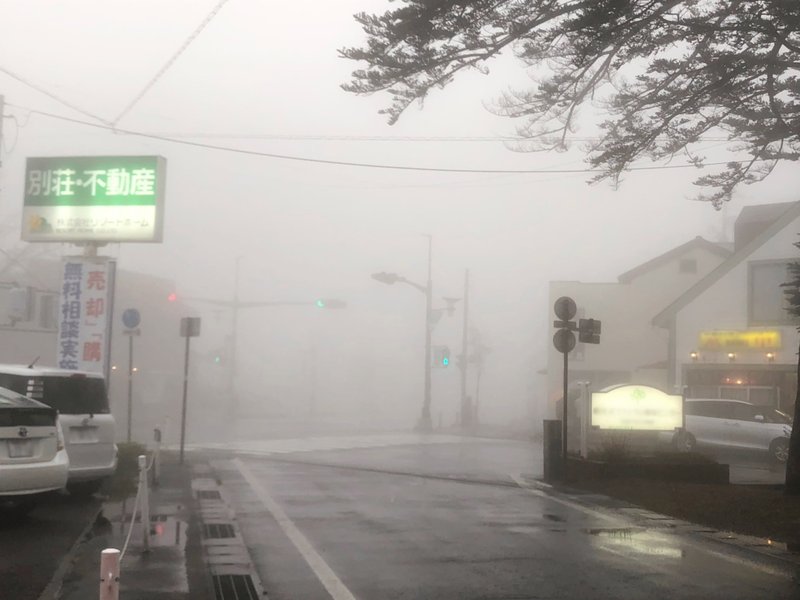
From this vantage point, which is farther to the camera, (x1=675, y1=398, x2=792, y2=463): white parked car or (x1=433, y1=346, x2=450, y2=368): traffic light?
(x1=433, y1=346, x2=450, y2=368): traffic light

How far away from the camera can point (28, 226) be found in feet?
78.6

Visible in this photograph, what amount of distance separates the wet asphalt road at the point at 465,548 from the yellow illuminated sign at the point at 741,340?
1806cm

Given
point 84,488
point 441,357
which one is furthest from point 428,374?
point 84,488

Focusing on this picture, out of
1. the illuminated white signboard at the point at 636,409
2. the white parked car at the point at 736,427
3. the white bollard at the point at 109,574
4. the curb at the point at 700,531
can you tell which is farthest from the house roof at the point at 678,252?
the white bollard at the point at 109,574

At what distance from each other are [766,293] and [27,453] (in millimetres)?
26892

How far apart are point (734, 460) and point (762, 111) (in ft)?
45.9

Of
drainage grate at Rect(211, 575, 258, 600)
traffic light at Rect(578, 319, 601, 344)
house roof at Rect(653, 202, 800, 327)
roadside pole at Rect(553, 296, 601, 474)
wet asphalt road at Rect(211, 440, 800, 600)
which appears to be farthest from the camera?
house roof at Rect(653, 202, 800, 327)

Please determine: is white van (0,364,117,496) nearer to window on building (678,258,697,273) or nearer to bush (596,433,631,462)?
bush (596,433,631,462)

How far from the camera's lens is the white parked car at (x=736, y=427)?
23.9 m

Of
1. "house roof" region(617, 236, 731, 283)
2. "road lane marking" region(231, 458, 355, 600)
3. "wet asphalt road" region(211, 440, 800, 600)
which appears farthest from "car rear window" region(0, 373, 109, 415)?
"house roof" region(617, 236, 731, 283)

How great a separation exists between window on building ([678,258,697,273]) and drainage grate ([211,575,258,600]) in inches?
1674

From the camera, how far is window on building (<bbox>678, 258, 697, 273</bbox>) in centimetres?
4784

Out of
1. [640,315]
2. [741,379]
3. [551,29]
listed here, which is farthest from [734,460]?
[640,315]

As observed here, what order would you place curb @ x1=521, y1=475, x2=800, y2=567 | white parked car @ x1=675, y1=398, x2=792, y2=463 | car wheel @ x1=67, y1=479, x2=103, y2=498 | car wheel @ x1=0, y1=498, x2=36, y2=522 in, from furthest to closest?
white parked car @ x1=675, y1=398, x2=792, y2=463 → car wheel @ x1=67, y1=479, x2=103, y2=498 → car wheel @ x1=0, y1=498, x2=36, y2=522 → curb @ x1=521, y1=475, x2=800, y2=567
